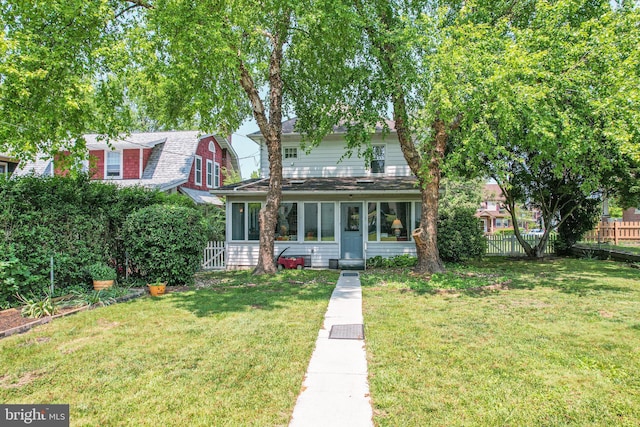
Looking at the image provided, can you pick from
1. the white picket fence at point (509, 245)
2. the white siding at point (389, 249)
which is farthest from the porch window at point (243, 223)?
the white picket fence at point (509, 245)

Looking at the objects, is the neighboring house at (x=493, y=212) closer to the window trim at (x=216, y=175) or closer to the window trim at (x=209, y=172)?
the window trim at (x=216, y=175)

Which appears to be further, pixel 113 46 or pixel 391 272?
pixel 391 272

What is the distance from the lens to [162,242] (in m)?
8.79

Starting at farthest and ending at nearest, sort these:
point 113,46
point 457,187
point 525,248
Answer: point 457,187
point 525,248
point 113,46

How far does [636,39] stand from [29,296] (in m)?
13.3

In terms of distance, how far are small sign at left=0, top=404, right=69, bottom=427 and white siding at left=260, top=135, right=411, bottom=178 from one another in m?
12.7

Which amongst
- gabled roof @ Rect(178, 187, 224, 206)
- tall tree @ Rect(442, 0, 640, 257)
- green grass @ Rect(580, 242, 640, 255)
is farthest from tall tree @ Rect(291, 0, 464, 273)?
green grass @ Rect(580, 242, 640, 255)

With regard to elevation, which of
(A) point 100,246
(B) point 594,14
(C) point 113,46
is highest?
(B) point 594,14

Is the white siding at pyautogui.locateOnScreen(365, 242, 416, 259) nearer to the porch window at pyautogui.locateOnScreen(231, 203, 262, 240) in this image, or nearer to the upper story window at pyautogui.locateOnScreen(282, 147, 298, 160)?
the porch window at pyautogui.locateOnScreen(231, 203, 262, 240)

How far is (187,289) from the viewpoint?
29.5ft

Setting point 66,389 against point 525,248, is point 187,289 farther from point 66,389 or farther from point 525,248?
point 525,248

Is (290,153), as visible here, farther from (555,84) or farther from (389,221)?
(555,84)

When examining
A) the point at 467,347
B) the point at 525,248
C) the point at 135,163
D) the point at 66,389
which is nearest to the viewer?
the point at 66,389

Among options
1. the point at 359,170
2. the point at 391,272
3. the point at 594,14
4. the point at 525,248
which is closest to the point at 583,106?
the point at 594,14
